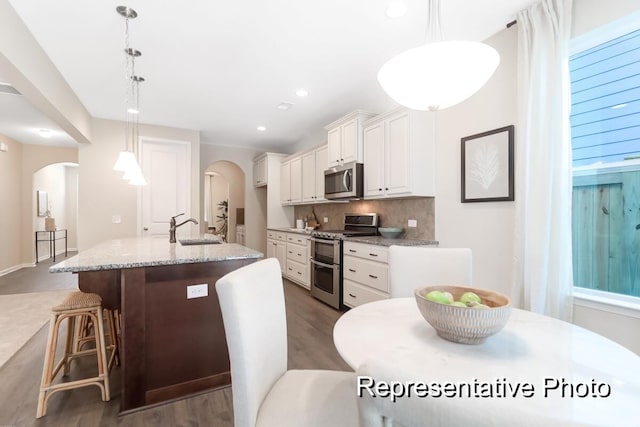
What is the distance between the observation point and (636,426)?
59 centimetres

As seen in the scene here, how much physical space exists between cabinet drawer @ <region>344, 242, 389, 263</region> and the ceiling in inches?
72.3

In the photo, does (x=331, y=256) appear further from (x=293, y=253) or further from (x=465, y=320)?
(x=465, y=320)

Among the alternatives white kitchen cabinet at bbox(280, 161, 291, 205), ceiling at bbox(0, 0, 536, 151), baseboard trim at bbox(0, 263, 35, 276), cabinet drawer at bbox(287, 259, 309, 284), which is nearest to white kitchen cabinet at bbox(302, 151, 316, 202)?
white kitchen cabinet at bbox(280, 161, 291, 205)

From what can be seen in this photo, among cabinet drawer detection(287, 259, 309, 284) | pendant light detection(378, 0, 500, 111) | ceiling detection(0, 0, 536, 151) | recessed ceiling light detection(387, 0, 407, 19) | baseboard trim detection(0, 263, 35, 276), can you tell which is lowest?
baseboard trim detection(0, 263, 35, 276)

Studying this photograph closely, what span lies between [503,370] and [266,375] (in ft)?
2.70

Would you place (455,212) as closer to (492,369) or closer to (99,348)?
(492,369)

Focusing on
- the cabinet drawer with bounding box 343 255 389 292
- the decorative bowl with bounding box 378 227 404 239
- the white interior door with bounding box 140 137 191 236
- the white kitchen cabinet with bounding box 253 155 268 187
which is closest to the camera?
the cabinet drawer with bounding box 343 255 389 292

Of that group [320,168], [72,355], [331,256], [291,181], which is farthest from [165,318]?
[291,181]

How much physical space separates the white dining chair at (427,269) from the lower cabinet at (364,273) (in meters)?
1.20

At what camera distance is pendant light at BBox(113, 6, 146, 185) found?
2.52 m

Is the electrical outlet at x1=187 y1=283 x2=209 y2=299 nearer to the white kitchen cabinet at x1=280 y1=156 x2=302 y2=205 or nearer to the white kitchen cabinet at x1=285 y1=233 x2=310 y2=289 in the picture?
the white kitchen cabinet at x1=285 y1=233 x2=310 y2=289

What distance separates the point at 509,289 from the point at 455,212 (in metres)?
0.84

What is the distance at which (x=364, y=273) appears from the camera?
3.34 metres

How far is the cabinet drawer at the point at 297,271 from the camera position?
15.4 feet
